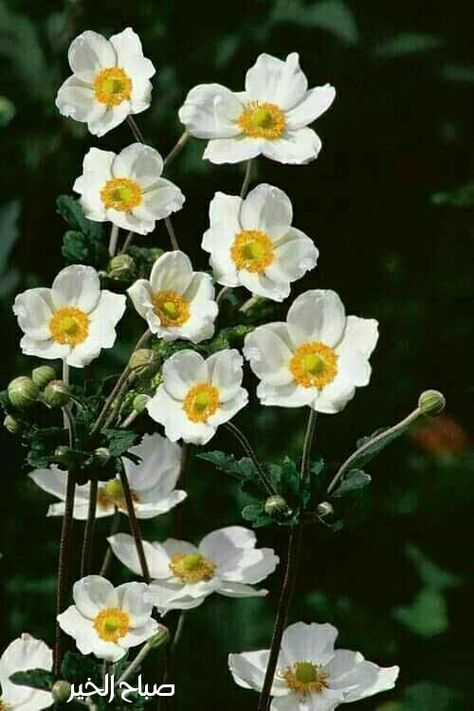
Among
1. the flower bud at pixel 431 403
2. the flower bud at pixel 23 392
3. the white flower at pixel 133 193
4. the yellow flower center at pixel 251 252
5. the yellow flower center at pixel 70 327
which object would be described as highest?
the white flower at pixel 133 193

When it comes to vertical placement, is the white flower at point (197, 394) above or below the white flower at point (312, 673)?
above

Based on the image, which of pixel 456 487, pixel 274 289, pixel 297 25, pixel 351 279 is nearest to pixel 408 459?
pixel 456 487

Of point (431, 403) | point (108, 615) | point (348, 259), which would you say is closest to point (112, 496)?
point (108, 615)

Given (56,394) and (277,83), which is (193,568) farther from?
(277,83)

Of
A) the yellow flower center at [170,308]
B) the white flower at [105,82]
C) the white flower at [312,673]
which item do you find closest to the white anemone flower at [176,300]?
the yellow flower center at [170,308]

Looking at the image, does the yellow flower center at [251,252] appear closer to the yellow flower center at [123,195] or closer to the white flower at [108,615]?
the yellow flower center at [123,195]

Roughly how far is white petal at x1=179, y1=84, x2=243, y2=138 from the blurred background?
44cm

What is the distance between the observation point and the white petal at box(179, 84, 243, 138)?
84 centimetres

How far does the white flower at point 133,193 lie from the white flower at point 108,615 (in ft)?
0.66

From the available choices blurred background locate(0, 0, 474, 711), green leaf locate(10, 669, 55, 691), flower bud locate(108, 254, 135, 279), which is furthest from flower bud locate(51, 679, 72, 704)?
blurred background locate(0, 0, 474, 711)

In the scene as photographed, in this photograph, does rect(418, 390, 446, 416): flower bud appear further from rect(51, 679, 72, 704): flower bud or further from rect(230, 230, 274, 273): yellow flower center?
rect(51, 679, 72, 704): flower bud

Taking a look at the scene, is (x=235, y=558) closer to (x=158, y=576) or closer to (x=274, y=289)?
(x=158, y=576)

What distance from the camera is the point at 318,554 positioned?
1.29 metres

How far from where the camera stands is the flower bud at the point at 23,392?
30.9 inches
